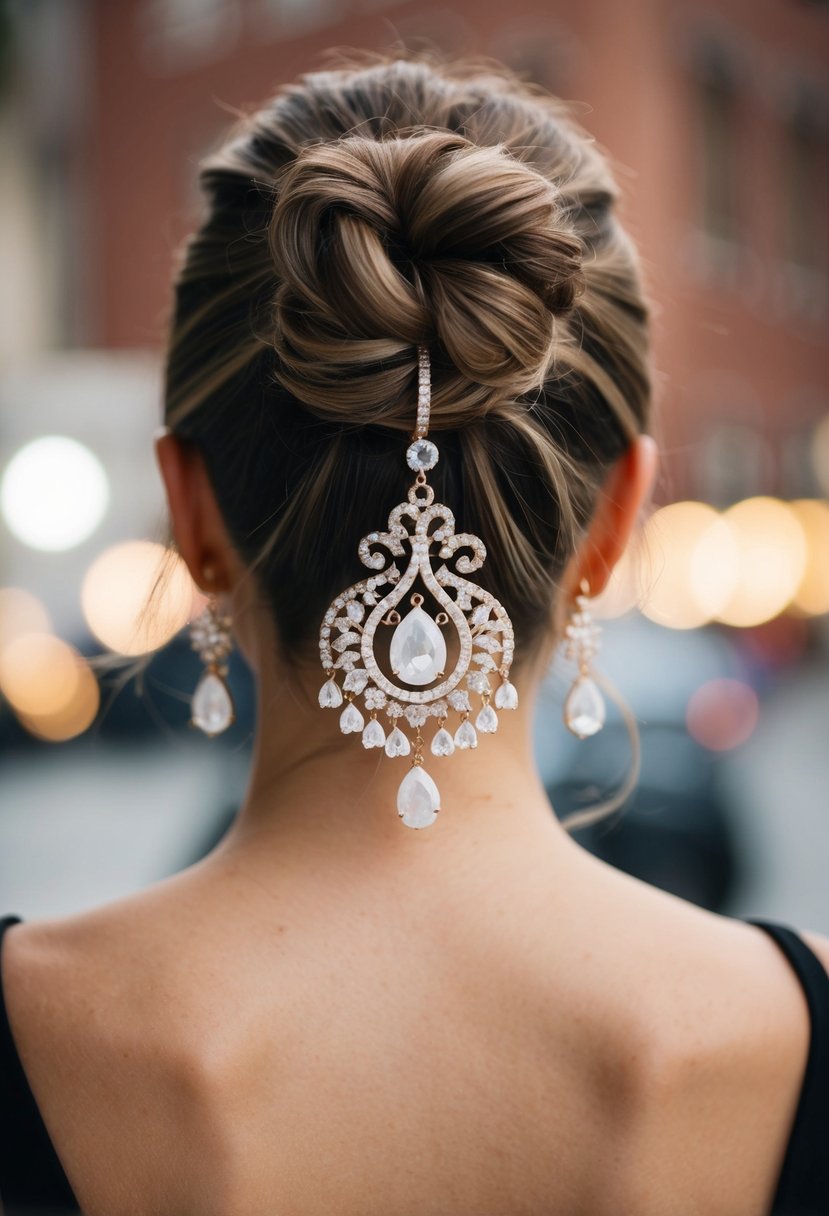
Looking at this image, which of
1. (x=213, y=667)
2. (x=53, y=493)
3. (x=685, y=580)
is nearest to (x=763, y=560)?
(x=685, y=580)

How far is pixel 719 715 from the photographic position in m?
5.59

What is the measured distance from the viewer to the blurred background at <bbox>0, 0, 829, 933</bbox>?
4.57 m

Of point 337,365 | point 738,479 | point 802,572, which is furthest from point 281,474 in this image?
point 738,479

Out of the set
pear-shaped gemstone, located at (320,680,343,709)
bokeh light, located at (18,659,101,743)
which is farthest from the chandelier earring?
bokeh light, located at (18,659,101,743)

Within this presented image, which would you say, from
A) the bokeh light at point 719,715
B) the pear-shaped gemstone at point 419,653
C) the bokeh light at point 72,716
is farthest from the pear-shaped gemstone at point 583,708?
the bokeh light at point 72,716

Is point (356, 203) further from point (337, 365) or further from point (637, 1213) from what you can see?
point (637, 1213)

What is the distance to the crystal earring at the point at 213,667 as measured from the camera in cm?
154

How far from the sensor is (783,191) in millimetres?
16359

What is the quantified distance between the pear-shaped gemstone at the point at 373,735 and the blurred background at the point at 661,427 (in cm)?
45

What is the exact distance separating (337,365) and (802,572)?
12.3 m

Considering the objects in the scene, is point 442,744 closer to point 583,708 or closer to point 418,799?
point 418,799

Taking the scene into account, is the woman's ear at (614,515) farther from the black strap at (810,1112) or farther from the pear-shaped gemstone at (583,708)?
the black strap at (810,1112)

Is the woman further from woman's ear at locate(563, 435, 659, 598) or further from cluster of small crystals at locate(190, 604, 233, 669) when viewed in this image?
cluster of small crystals at locate(190, 604, 233, 669)

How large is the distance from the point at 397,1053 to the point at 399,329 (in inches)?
30.5
